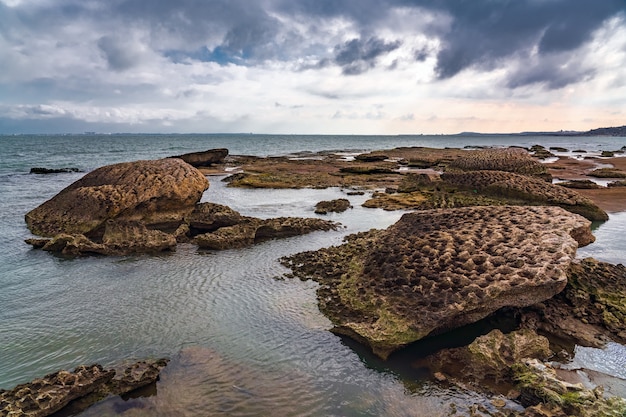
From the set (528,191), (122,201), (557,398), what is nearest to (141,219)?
(122,201)

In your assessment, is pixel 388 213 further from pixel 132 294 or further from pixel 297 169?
pixel 297 169

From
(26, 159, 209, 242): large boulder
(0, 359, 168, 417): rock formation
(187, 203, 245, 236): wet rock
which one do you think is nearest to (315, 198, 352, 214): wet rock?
(187, 203, 245, 236): wet rock

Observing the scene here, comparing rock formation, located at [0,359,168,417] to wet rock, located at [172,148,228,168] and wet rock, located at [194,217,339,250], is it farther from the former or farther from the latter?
wet rock, located at [172,148,228,168]

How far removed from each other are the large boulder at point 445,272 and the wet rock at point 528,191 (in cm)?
792

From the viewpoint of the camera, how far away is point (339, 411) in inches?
231

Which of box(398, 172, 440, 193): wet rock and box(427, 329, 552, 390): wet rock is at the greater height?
box(427, 329, 552, 390): wet rock

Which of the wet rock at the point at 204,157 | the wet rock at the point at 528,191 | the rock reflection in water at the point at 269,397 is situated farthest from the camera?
the wet rock at the point at 204,157

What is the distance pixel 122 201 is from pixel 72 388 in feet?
35.5

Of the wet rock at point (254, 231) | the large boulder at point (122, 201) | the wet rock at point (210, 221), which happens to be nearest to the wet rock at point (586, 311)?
the wet rock at point (254, 231)

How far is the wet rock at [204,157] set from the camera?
46969 millimetres

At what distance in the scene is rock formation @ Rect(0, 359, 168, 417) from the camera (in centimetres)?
561

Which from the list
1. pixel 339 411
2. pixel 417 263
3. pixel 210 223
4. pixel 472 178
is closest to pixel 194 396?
pixel 339 411

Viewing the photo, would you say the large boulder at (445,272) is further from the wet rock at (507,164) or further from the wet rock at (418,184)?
the wet rock at (507,164)

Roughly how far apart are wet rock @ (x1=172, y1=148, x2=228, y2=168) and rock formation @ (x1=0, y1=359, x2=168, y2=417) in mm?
41940
